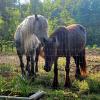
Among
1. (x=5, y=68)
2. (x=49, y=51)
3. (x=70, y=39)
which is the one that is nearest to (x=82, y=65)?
(x=70, y=39)

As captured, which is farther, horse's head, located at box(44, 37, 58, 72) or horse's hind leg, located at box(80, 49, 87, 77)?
horse's hind leg, located at box(80, 49, 87, 77)

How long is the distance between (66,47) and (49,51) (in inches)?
31.0

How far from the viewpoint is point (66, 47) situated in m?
8.23

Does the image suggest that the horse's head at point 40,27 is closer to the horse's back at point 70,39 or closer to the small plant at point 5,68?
the horse's back at point 70,39

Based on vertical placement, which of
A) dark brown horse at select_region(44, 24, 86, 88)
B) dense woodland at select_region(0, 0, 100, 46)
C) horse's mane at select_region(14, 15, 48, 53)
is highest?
horse's mane at select_region(14, 15, 48, 53)

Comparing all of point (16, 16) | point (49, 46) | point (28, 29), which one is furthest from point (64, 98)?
point (16, 16)

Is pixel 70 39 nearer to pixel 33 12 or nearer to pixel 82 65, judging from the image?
pixel 82 65

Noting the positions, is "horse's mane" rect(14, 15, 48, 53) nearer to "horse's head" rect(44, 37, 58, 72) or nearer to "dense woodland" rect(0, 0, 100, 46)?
"horse's head" rect(44, 37, 58, 72)

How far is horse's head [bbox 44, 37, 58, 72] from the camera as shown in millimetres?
7551

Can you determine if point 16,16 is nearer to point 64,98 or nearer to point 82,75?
point 82,75

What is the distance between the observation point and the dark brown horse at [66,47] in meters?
7.61

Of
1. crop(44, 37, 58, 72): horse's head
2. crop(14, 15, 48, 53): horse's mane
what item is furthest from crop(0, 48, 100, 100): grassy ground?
crop(14, 15, 48, 53): horse's mane

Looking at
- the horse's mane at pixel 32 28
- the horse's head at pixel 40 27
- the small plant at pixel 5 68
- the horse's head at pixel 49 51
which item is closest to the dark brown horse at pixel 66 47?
the horse's head at pixel 49 51

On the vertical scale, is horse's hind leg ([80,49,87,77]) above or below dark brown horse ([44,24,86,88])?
below
